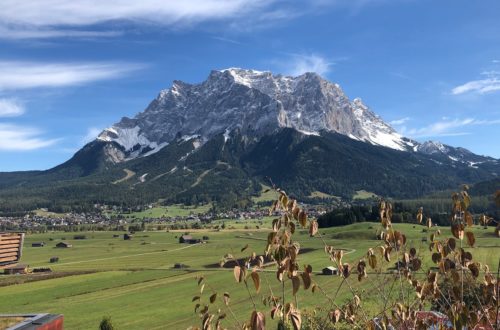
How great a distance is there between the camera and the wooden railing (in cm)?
2119

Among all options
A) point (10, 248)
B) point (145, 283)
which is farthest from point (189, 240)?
point (10, 248)

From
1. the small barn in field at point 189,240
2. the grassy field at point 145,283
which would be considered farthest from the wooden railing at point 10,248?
the small barn in field at point 189,240

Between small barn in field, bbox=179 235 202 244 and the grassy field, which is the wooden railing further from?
small barn in field, bbox=179 235 202 244

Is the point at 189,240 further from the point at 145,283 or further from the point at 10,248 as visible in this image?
the point at 10,248

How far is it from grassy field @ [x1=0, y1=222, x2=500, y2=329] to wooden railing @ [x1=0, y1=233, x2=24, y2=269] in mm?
11389

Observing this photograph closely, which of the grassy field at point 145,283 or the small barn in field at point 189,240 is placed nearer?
the grassy field at point 145,283

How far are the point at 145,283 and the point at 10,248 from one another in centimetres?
6622

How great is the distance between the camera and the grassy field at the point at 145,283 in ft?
186

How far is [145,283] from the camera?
84.9 m

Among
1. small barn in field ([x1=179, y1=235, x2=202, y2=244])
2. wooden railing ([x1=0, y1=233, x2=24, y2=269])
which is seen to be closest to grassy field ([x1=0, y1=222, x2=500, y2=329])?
small barn in field ([x1=179, y1=235, x2=202, y2=244])

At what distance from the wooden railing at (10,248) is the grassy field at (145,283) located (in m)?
11.4

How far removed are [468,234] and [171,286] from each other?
77.8m

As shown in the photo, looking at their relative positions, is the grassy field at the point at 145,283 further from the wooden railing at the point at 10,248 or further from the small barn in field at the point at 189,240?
the wooden railing at the point at 10,248

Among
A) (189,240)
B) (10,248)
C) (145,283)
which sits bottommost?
(145,283)
